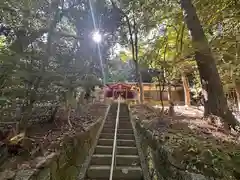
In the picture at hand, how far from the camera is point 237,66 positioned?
27.1 feet

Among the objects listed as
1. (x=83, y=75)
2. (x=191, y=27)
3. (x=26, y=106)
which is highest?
(x=191, y=27)

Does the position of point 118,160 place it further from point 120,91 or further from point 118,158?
point 120,91

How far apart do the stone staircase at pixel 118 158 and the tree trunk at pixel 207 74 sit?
2288mm

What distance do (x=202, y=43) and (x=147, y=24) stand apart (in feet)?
14.4

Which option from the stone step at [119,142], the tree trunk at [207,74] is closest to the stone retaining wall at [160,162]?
the stone step at [119,142]

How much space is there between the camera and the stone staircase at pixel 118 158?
4.05 meters

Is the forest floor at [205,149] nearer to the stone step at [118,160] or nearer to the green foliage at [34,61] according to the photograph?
the stone step at [118,160]

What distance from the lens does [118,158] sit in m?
4.52

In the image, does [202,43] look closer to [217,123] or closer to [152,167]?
[217,123]

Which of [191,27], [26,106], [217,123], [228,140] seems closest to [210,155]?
[228,140]

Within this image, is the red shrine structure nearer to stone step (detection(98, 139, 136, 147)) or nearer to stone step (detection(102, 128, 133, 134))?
stone step (detection(102, 128, 133, 134))

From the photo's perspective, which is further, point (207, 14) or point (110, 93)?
point (110, 93)

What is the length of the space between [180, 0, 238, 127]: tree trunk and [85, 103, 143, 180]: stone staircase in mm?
2288

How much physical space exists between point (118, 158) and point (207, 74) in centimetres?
321
